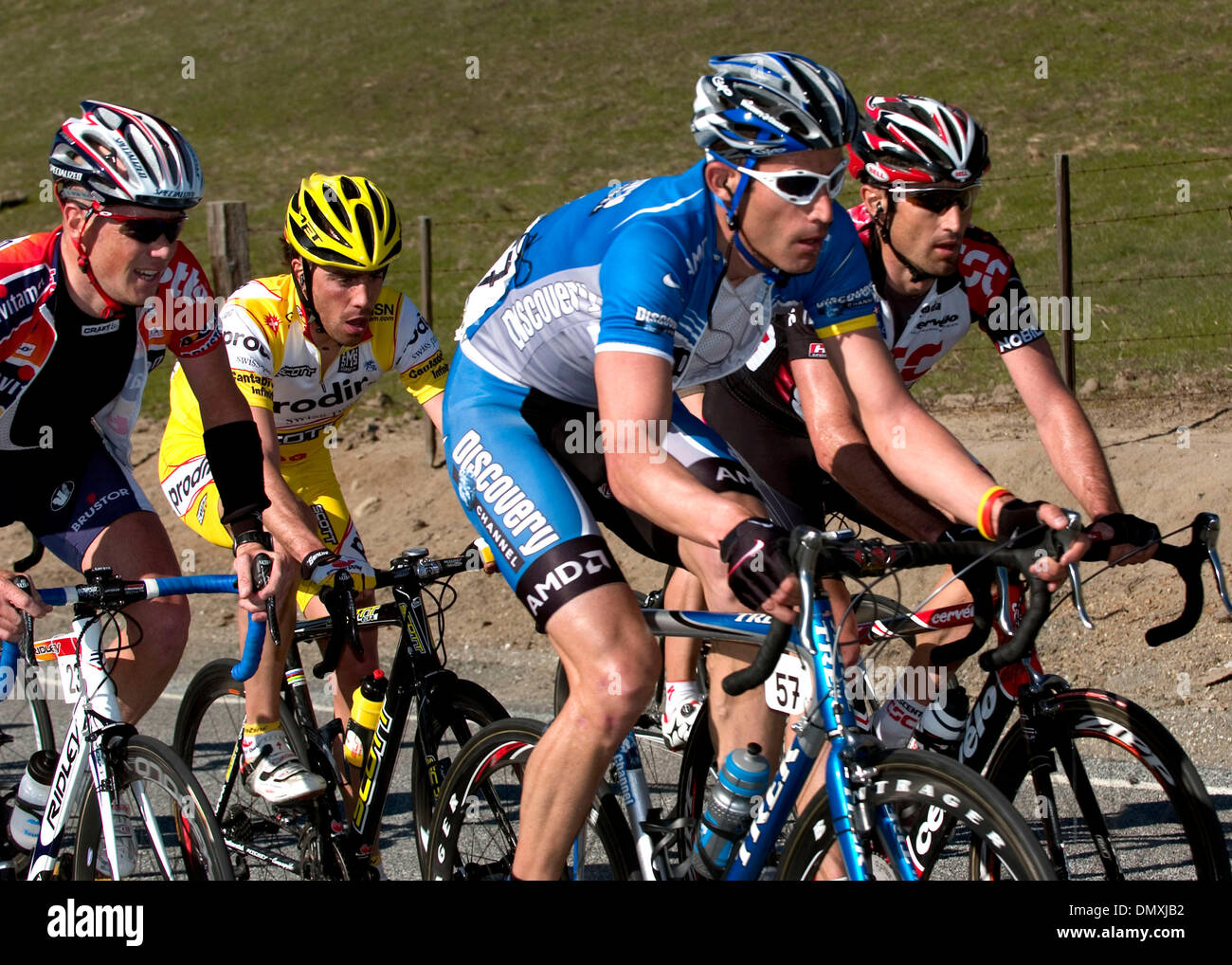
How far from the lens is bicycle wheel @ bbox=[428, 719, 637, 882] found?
150 inches

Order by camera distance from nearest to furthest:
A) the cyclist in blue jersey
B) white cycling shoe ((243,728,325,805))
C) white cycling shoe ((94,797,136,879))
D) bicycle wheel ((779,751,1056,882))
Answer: bicycle wheel ((779,751,1056,882)) → the cyclist in blue jersey → white cycling shoe ((94,797,136,879)) → white cycling shoe ((243,728,325,805))

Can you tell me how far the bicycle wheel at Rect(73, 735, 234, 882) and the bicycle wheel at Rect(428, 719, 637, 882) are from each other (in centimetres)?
65

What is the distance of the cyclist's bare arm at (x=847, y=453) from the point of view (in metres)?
3.94

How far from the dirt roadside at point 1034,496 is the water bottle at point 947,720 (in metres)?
2.18

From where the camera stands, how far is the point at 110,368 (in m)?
4.52

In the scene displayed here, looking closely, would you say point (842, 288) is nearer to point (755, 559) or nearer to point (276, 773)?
point (755, 559)

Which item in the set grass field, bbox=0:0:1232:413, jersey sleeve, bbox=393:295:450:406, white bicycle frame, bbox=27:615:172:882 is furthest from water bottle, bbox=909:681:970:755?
grass field, bbox=0:0:1232:413

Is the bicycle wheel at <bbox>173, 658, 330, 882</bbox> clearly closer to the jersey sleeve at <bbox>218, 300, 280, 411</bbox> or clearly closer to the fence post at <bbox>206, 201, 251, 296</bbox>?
the jersey sleeve at <bbox>218, 300, 280, 411</bbox>

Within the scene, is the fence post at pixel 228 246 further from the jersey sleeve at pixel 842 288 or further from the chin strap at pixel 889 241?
the jersey sleeve at pixel 842 288

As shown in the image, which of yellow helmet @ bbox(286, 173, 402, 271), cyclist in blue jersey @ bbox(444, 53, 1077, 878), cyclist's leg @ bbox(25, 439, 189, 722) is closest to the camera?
cyclist in blue jersey @ bbox(444, 53, 1077, 878)

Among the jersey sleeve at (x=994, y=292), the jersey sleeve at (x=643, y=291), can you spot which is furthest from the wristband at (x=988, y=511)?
the jersey sleeve at (x=994, y=292)

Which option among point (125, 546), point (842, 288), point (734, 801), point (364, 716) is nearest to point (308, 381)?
point (125, 546)

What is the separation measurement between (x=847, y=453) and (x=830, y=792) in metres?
1.28

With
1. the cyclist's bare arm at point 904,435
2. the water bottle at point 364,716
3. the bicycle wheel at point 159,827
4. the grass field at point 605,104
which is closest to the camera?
the cyclist's bare arm at point 904,435
